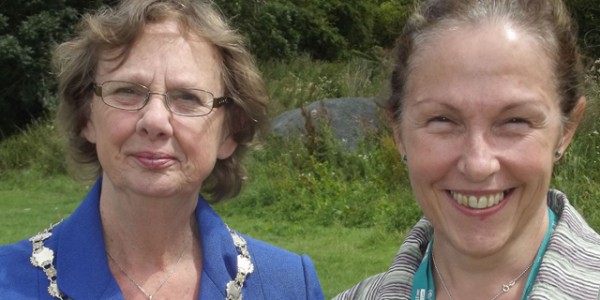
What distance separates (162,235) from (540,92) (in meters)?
1.43

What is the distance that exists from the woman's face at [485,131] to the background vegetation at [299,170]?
32 cm

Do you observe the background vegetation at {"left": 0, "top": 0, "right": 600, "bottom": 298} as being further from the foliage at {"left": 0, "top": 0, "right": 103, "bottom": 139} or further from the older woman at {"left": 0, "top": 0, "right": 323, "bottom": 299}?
the older woman at {"left": 0, "top": 0, "right": 323, "bottom": 299}

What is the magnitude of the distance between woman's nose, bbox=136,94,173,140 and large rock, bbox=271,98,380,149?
27.1ft

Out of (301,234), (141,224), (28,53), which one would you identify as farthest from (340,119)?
(141,224)

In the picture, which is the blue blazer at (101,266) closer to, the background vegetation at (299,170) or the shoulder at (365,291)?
the background vegetation at (299,170)

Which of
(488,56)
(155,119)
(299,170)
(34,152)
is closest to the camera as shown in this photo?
(488,56)

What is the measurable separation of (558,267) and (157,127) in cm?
127

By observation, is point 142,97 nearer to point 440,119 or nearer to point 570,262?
point 440,119

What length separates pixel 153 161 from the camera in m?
2.81

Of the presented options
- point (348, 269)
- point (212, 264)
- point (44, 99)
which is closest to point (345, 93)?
point (44, 99)

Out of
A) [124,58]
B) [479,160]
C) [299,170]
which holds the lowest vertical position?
[299,170]

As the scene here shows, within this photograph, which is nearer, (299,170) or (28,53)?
(299,170)

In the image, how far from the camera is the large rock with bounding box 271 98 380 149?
11.4 m

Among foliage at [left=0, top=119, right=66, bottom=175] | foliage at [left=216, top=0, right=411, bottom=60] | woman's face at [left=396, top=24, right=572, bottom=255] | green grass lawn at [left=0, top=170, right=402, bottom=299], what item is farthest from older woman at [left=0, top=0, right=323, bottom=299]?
foliage at [left=216, top=0, right=411, bottom=60]
